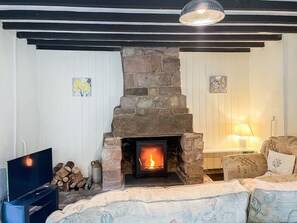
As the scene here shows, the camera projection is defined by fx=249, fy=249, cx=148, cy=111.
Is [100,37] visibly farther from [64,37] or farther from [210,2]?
[210,2]

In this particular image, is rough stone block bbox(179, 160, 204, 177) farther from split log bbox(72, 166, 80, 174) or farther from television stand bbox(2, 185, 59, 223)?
television stand bbox(2, 185, 59, 223)

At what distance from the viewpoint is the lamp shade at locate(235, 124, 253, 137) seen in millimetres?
4508

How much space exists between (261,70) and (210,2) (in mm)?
3283

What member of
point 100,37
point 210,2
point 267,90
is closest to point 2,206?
point 100,37

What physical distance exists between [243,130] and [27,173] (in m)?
3.56

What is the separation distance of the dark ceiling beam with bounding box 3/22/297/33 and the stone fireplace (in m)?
0.82

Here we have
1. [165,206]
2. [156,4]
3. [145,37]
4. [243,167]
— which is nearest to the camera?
[165,206]

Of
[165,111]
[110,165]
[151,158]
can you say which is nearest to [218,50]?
[165,111]

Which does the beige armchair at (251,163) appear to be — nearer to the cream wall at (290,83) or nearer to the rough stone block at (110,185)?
the cream wall at (290,83)

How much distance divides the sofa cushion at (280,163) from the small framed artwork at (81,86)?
10.0ft

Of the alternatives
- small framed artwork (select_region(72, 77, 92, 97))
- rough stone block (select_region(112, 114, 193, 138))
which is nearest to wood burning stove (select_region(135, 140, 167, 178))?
rough stone block (select_region(112, 114, 193, 138))

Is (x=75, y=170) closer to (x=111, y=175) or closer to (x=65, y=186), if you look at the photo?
(x=65, y=186)

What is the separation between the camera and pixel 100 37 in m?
3.51

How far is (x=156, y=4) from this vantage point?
2387mm
